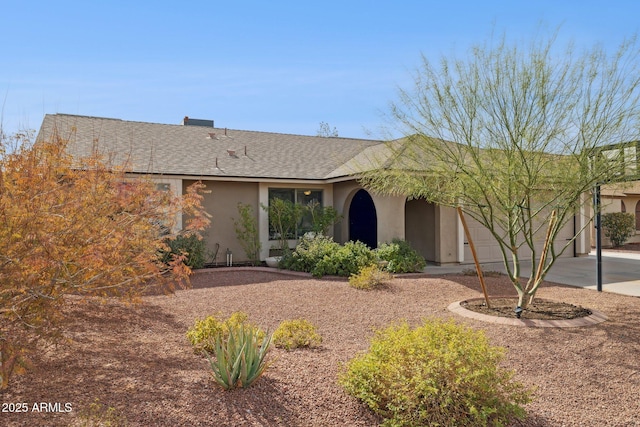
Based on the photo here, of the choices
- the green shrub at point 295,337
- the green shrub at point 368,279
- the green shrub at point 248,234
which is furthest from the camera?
the green shrub at point 248,234

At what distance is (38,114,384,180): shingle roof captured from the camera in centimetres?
1337

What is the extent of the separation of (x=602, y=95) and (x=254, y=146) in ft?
39.2

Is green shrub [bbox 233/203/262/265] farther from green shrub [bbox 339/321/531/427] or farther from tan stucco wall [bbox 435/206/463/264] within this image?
green shrub [bbox 339/321/531/427]

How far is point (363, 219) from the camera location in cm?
1528

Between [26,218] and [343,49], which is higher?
[343,49]

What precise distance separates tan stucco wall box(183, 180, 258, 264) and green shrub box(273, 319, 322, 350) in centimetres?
845

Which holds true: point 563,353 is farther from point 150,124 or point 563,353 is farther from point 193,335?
point 150,124

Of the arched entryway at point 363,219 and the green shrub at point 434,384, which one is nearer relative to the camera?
the green shrub at point 434,384

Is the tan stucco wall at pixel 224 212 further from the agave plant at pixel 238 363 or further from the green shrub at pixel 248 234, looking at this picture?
the agave plant at pixel 238 363

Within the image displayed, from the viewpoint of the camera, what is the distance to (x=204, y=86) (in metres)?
11.7

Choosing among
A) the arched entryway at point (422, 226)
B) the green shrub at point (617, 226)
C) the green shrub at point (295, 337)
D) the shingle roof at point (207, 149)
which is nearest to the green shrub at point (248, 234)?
the shingle roof at point (207, 149)

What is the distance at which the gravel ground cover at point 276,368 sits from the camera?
3641 mm

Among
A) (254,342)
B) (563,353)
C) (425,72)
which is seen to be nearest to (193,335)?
(254,342)

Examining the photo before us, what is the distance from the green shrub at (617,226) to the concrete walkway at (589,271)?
19.4 feet
